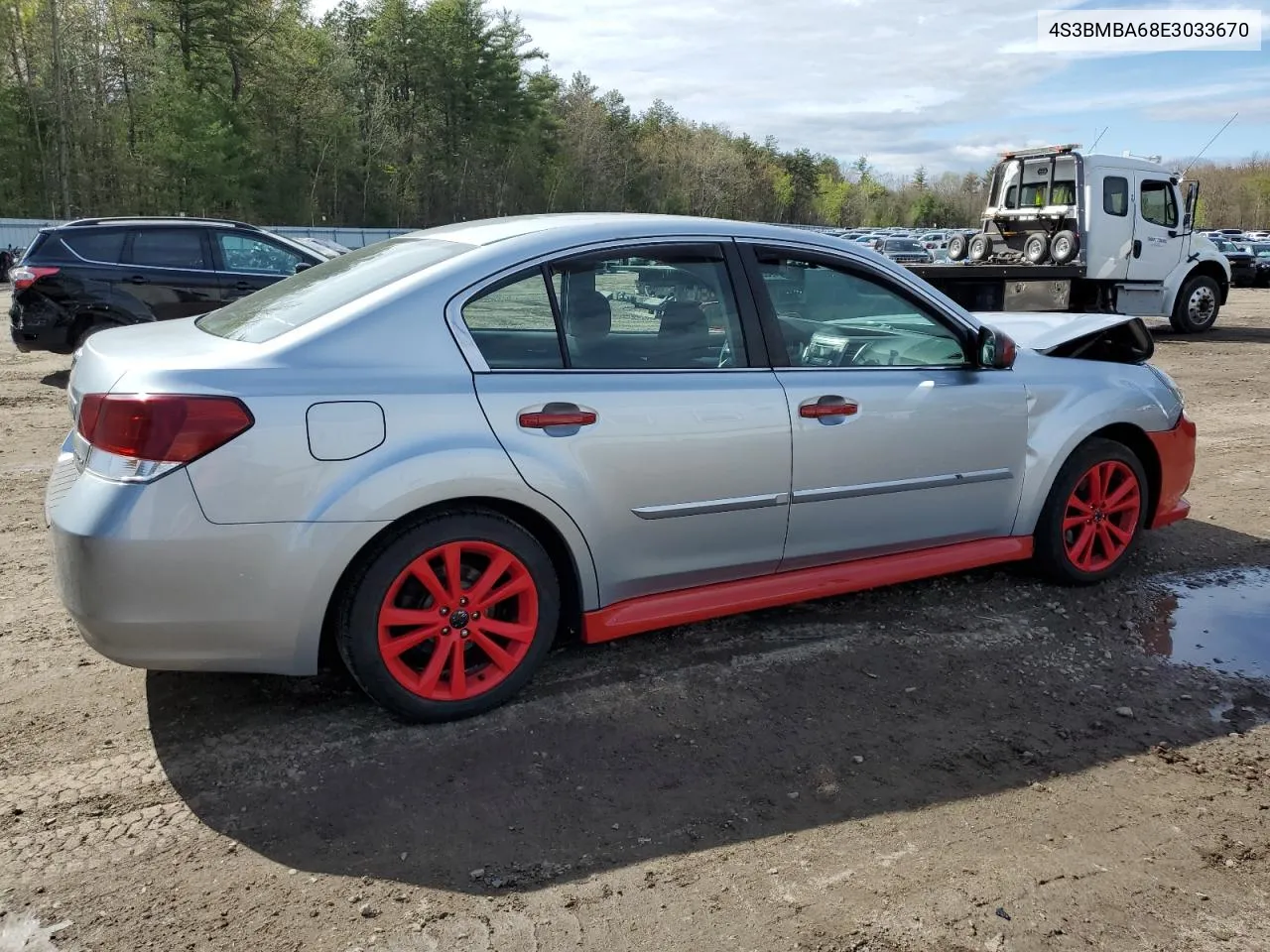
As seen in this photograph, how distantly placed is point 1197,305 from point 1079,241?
3.61m

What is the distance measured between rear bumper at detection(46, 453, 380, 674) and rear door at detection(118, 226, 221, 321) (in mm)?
7465

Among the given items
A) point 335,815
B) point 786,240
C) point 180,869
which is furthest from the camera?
point 786,240

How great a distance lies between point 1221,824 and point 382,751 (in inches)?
96.1

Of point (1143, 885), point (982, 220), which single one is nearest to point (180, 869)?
point (1143, 885)

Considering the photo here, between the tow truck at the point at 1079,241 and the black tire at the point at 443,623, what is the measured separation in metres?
10.9

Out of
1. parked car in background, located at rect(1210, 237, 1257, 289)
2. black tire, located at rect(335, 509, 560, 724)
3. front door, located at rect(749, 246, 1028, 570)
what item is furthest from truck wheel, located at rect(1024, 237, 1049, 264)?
parked car in background, located at rect(1210, 237, 1257, 289)

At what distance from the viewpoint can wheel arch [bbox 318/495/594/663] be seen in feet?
10.0

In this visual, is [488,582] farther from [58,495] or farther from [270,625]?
[58,495]

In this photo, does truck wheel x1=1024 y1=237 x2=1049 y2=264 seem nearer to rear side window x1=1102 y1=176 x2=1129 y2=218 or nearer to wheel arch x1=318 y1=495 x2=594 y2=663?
rear side window x1=1102 y1=176 x2=1129 y2=218

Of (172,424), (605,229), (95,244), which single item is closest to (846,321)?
(605,229)

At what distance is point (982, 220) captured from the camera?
15312 mm

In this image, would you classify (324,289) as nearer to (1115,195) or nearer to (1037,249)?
(1037,249)

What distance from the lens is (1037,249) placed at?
14.3 m

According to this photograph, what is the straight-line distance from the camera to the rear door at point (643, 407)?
3.24 meters
